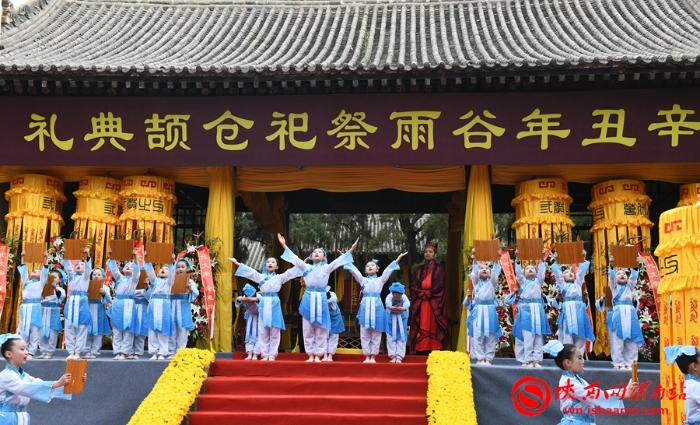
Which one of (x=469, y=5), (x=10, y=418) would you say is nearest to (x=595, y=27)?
(x=469, y=5)

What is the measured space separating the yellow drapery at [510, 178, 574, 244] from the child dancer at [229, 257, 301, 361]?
3.73 m

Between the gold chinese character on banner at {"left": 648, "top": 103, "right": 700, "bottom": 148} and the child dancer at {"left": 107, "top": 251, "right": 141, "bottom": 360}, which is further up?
the gold chinese character on banner at {"left": 648, "top": 103, "right": 700, "bottom": 148}

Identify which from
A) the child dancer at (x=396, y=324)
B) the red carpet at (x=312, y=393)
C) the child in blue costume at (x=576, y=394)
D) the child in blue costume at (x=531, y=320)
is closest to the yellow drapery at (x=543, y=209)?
the child in blue costume at (x=531, y=320)

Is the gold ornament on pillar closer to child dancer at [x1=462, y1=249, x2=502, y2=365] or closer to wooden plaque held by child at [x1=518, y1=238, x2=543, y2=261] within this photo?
child dancer at [x1=462, y1=249, x2=502, y2=365]

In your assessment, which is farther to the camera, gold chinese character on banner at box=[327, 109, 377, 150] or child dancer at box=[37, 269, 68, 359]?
gold chinese character on banner at box=[327, 109, 377, 150]

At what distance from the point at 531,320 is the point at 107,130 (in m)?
6.62

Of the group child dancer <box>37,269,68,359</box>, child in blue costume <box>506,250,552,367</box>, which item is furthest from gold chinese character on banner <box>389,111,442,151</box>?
child dancer <box>37,269,68,359</box>

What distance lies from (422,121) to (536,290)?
3.14 m

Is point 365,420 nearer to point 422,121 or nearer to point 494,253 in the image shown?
point 494,253

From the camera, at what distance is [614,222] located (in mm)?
11766

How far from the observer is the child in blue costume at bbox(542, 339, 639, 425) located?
19.2 feet

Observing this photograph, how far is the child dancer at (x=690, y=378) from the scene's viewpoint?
531cm

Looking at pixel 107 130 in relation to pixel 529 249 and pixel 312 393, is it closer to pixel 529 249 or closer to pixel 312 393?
pixel 312 393

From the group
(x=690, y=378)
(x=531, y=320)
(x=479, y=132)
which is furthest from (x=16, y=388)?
(x=479, y=132)
